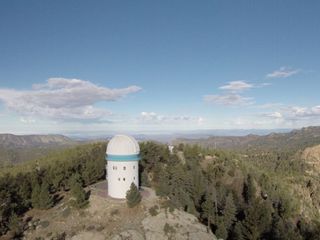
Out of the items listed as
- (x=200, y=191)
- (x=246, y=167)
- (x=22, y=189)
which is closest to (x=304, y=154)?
(x=246, y=167)

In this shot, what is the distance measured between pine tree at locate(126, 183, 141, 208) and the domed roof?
21.7 feet

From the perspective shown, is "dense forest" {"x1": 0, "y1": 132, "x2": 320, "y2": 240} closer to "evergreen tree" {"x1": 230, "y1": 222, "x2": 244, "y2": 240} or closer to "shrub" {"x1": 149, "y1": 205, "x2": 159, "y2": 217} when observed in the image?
"evergreen tree" {"x1": 230, "y1": 222, "x2": 244, "y2": 240}

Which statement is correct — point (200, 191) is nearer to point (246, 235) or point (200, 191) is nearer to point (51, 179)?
point (246, 235)

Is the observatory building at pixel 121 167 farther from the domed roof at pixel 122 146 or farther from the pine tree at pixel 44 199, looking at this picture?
the pine tree at pixel 44 199

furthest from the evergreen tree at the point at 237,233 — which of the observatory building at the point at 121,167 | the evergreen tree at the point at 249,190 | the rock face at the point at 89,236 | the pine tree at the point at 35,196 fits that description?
the pine tree at the point at 35,196

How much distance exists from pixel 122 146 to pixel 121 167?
147 inches

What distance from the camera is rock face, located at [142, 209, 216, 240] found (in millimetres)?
47719

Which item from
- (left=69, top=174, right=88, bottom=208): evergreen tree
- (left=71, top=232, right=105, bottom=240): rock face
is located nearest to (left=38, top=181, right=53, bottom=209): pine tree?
(left=69, top=174, right=88, bottom=208): evergreen tree

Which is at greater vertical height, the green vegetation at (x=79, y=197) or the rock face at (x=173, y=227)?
the green vegetation at (x=79, y=197)

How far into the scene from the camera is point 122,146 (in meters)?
58.0

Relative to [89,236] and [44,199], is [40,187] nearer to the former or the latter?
[44,199]

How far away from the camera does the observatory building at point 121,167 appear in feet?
186

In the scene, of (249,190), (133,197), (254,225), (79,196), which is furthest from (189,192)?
(249,190)

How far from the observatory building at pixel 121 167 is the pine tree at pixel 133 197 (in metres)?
3.05
